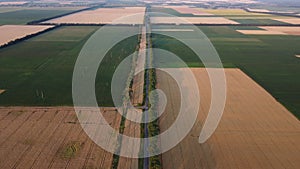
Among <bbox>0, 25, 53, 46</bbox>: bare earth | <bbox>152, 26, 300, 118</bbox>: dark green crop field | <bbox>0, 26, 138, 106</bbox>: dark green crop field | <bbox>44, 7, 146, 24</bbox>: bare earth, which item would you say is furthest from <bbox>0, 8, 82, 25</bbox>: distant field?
<bbox>152, 26, 300, 118</bbox>: dark green crop field

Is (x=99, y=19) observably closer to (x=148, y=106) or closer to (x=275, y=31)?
(x=275, y=31)

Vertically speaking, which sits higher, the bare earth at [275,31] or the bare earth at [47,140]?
the bare earth at [275,31]

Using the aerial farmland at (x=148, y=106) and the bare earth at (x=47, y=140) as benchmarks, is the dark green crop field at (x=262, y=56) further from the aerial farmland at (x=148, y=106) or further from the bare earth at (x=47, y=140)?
the bare earth at (x=47, y=140)

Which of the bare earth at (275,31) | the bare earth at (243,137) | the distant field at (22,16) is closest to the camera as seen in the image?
the bare earth at (243,137)

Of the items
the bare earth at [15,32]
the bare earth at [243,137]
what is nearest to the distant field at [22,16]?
the bare earth at [15,32]

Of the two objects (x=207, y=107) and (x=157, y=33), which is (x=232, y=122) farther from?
(x=157, y=33)

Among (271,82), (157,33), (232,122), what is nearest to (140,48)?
(157,33)

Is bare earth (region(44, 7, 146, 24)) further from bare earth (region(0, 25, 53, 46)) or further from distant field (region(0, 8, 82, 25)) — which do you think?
bare earth (region(0, 25, 53, 46))
